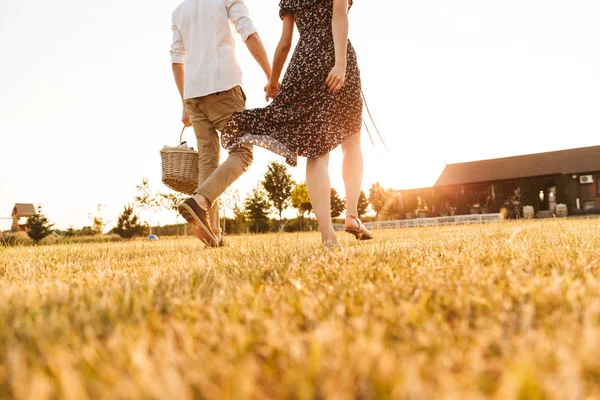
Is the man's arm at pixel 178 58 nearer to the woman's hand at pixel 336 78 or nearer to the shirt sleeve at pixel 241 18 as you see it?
the shirt sleeve at pixel 241 18

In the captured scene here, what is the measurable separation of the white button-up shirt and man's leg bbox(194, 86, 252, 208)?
99 mm

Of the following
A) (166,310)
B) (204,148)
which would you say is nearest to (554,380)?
(166,310)

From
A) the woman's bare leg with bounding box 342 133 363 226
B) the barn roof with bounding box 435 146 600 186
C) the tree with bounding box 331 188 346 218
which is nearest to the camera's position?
the woman's bare leg with bounding box 342 133 363 226

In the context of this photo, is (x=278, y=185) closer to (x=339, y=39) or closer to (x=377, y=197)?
(x=377, y=197)

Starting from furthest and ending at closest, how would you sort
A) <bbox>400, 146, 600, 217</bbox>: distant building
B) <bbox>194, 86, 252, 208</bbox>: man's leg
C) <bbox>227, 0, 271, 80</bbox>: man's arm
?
1. <bbox>400, 146, 600, 217</bbox>: distant building
2. <bbox>227, 0, 271, 80</bbox>: man's arm
3. <bbox>194, 86, 252, 208</bbox>: man's leg

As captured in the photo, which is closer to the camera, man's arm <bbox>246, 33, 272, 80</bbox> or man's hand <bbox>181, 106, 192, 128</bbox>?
man's arm <bbox>246, 33, 272, 80</bbox>

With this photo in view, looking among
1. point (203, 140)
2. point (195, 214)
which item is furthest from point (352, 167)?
point (203, 140)

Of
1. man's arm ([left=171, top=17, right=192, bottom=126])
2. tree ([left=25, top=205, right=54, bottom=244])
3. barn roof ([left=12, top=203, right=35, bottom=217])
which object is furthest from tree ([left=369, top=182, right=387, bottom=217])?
barn roof ([left=12, top=203, right=35, bottom=217])

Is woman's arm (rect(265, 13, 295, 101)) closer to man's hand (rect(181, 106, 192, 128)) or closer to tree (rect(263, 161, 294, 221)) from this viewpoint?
man's hand (rect(181, 106, 192, 128))

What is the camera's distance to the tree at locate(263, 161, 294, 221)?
38.6m

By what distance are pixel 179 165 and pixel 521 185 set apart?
33377 mm

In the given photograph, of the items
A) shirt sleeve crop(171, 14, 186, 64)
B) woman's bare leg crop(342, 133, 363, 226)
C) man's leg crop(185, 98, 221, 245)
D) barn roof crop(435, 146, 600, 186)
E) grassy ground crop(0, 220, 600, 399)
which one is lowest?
grassy ground crop(0, 220, 600, 399)

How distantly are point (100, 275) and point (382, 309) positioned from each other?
1.37m

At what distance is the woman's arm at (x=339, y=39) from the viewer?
322 centimetres
